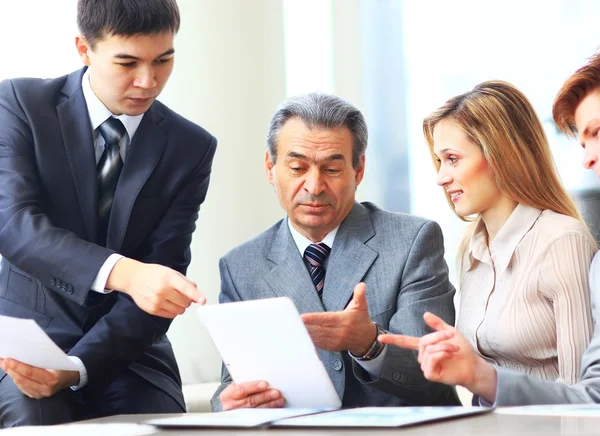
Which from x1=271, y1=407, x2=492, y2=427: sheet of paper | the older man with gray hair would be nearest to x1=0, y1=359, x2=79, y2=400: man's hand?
the older man with gray hair

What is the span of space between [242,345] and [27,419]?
0.79m

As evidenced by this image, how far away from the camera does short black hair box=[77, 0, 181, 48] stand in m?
2.43

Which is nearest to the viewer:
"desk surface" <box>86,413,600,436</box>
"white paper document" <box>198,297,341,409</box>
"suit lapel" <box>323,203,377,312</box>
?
"desk surface" <box>86,413,600,436</box>

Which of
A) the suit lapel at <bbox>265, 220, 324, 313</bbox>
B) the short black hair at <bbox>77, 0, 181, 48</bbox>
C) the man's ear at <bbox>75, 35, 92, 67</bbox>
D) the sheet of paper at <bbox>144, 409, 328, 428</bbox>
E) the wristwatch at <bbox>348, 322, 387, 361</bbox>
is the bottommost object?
the sheet of paper at <bbox>144, 409, 328, 428</bbox>

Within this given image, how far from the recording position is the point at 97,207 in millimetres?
2543

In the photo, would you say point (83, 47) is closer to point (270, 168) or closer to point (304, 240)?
point (270, 168)

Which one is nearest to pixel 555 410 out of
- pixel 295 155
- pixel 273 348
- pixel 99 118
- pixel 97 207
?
pixel 273 348

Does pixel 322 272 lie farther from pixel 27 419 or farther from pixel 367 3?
pixel 367 3

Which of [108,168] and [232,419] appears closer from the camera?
[232,419]

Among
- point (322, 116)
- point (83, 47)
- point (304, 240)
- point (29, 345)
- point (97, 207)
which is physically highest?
point (83, 47)

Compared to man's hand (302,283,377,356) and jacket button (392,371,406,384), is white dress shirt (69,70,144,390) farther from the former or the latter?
jacket button (392,371,406,384)

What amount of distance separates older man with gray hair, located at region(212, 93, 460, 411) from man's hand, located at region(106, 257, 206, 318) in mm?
321

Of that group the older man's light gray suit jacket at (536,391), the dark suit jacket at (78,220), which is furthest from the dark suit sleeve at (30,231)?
the older man's light gray suit jacket at (536,391)

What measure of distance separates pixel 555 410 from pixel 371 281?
3.15 ft
